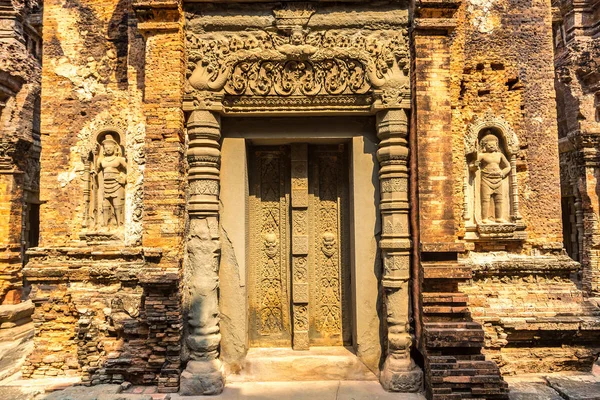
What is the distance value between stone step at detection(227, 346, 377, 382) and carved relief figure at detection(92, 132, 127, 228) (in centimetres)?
313

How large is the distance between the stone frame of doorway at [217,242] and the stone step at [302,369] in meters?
0.26

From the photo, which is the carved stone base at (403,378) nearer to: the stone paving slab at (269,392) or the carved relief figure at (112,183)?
the stone paving slab at (269,392)

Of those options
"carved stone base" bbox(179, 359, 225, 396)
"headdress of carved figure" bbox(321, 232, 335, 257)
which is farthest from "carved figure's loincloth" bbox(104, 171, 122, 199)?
"headdress of carved figure" bbox(321, 232, 335, 257)

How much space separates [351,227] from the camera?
5008mm

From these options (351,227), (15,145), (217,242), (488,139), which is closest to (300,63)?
(351,227)

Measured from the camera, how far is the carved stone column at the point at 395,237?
14.6ft

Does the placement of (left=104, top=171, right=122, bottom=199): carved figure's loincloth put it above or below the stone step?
above

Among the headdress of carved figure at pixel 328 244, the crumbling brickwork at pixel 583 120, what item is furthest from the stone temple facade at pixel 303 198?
the crumbling brickwork at pixel 583 120

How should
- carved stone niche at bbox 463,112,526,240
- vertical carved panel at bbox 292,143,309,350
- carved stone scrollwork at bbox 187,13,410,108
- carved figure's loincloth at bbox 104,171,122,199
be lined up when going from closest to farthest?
carved stone scrollwork at bbox 187,13,410,108
vertical carved panel at bbox 292,143,309,350
carved stone niche at bbox 463,112,526,240
carved figure's loincloth at bbox 104,171,122,199

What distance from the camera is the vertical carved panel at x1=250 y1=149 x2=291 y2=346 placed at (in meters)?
5.17

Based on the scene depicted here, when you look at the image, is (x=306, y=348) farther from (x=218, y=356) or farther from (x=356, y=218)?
(x=356, y=218)

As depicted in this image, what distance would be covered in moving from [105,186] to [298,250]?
3312 millimetres

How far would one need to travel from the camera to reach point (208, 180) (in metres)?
4.64

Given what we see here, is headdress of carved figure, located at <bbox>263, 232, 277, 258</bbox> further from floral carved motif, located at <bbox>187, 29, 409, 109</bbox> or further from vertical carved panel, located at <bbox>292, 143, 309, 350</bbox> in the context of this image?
floral carved motif, located at <bbox>187, 29, 409, 109</bbox>
